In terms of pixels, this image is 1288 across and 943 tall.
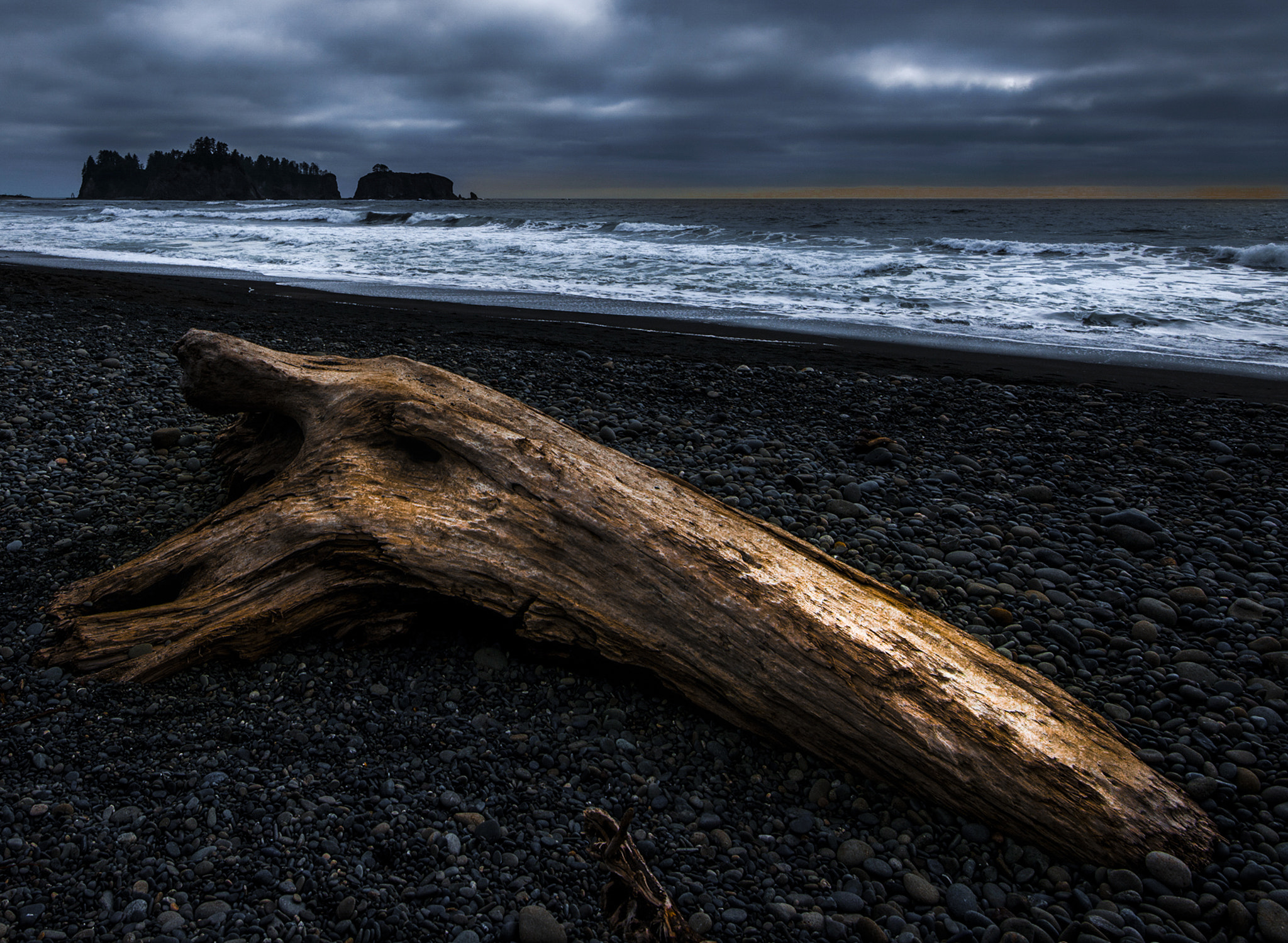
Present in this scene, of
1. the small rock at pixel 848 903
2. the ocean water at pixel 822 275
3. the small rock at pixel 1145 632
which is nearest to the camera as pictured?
the small rock at pixel 848 903

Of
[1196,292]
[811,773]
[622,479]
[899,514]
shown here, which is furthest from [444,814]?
[1196,292]

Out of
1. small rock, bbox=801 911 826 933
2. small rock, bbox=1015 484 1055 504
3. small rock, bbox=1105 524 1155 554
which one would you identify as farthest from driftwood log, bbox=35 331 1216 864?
small rock, bbox=1015 484 1055 504

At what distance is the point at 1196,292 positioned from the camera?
15078 mm

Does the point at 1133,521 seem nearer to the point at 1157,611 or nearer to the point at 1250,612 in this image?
the point at 1250,612

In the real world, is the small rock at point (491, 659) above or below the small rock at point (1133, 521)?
below

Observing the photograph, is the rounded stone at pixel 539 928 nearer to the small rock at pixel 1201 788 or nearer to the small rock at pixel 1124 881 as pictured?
the small rock at pixel 1124 881

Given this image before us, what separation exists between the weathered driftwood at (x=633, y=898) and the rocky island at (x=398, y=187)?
442ft

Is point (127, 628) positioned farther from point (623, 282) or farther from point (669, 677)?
point (623, 282)

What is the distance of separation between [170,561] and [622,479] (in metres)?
2.05

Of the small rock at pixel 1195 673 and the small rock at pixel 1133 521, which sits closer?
the small rock at pixel 1195 673

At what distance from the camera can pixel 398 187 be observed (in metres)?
125

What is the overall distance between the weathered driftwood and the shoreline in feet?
24.7

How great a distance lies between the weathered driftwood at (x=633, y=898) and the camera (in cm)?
191

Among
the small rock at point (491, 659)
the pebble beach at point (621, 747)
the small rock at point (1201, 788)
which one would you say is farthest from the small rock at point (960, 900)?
the small rock at point (491, 659)
